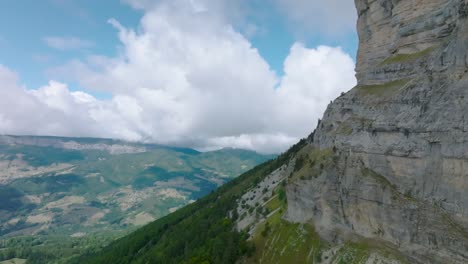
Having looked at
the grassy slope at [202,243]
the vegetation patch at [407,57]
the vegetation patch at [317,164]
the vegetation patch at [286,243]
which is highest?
the vegetation patch at [407,57]

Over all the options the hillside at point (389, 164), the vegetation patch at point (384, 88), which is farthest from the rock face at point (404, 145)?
the vegetation patch at point (384, 88)

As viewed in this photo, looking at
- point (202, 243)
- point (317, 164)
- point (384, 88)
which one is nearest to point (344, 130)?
point (317, 164)

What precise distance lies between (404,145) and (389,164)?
5.03 metres

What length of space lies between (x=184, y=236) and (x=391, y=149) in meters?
107

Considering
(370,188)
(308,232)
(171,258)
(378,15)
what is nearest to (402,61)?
(378,15)

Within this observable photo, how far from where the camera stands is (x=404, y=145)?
197 ft

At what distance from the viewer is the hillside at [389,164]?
5238 cm

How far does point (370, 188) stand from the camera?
64812 mm

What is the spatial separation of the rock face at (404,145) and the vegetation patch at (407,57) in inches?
13.6

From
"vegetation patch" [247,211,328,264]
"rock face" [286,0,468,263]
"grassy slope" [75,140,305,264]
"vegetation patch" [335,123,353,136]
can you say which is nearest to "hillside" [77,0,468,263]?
"rock face" [286,0,468,263]

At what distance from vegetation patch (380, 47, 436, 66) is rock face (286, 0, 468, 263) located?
13.6 inches

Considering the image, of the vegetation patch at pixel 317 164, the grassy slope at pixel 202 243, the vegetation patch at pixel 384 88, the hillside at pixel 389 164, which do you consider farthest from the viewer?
the grassy slope at pixel 202 243

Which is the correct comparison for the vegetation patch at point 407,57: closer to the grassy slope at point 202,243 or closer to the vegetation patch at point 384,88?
the vegetation patch at point 384,88

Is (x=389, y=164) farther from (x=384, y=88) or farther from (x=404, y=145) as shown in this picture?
(x=384, y=88)
